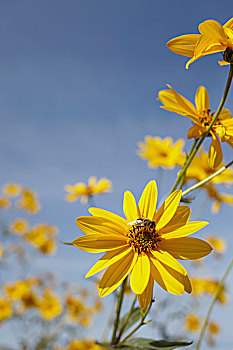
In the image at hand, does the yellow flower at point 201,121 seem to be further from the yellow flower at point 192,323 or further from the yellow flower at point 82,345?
the yellow flower at point 192,323

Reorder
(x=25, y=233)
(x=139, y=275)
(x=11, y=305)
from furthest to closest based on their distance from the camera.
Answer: (x=25, y=233)
(x=11, y=305)
(x=139, y=275)

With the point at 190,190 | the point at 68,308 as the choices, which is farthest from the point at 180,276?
the point at 68,308

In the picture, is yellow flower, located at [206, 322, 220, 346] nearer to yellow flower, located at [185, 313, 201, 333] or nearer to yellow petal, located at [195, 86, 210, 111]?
yellow flower, located at [185, 313, 201, 333]

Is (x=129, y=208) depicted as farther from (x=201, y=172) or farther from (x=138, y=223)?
(x=201, y=172)

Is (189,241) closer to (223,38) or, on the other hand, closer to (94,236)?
(94,236)

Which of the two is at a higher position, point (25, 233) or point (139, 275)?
point (25, 233)

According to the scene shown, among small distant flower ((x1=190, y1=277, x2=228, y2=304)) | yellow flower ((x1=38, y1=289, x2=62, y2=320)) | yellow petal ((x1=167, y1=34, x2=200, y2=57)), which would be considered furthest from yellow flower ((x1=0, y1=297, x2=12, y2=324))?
yellow petal ((x1=167, y1=34, x2=200, y2=57))

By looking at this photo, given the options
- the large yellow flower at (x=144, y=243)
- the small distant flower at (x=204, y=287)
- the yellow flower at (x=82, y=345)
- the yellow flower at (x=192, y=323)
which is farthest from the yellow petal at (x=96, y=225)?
the yellow flower at (x=192, y=323)
